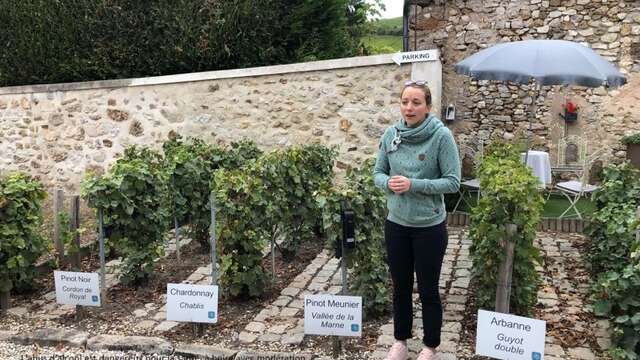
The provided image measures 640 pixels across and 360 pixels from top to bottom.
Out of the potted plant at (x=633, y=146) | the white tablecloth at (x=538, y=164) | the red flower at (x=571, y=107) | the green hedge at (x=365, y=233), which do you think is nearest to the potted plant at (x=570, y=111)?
the red flower at (x=571, y=107)

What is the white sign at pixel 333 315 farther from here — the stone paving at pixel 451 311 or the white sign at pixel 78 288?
the white sign at pixel 78 288

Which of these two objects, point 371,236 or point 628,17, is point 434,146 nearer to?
point 371,236

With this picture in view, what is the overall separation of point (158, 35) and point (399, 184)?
6.01m

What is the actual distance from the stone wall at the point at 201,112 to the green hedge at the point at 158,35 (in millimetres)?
405

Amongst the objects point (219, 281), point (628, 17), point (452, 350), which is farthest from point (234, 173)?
point (628, 17)

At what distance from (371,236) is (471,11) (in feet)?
21.1

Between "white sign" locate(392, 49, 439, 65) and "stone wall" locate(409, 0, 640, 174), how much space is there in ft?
9.69

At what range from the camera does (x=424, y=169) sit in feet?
9.66

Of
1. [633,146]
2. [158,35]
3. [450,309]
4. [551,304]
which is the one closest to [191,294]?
[450,309]

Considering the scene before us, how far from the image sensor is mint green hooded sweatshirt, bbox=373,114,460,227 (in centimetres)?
290

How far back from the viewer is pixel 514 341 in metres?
2.97

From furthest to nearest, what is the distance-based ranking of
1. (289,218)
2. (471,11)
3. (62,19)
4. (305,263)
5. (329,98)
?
1. (471,11)
2. (62,19)
3. (329,98)
4. (305,263)
5. (289,218)

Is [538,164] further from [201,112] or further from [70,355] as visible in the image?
[70,355]

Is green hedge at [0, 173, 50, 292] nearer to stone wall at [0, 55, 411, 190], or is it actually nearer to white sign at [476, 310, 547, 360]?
stone wall at [0, 55, 411, 190]
